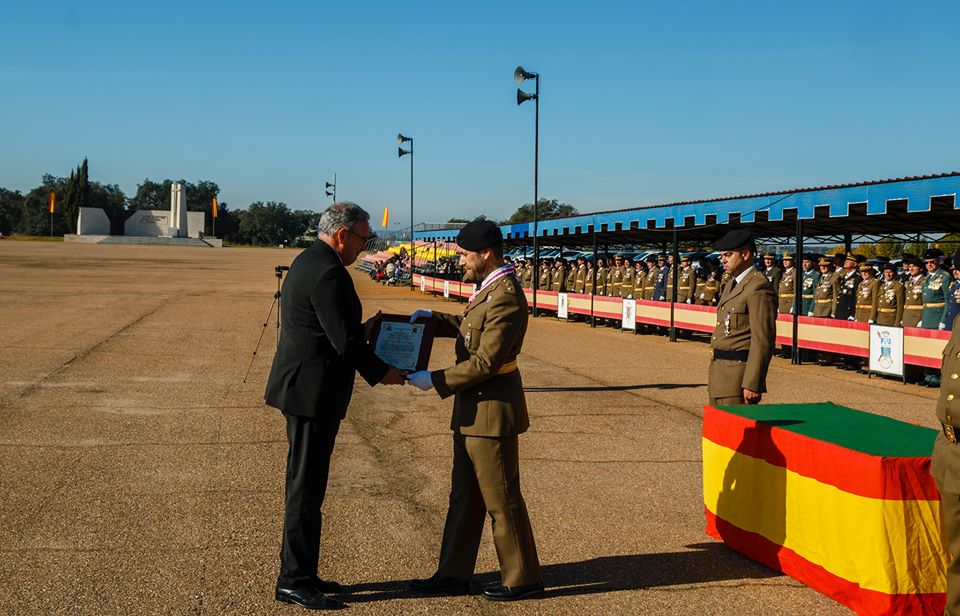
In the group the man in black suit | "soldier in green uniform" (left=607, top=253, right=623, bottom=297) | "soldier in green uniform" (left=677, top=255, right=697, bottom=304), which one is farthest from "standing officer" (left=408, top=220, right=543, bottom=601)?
"soldier in green uniform" (left=607, top=253, right=623, bottom=297)

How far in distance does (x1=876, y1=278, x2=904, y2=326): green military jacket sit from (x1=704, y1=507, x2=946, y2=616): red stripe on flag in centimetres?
1155

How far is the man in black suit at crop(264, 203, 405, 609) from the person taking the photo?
4672mm

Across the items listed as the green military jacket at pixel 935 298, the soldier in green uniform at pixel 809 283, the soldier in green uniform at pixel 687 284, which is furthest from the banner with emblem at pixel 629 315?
the green military jacket at pixel 935 298

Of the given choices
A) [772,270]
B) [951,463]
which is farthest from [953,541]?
[772,270]

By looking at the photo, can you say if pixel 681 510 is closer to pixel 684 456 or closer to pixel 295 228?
pixel 684 456

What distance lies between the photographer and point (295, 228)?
162 meters

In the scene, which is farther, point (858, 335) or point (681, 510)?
point (858, 335)

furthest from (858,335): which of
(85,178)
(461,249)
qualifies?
(85,178)

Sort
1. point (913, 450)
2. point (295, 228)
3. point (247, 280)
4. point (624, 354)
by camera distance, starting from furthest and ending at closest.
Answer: point (295, 228) < point (247, 280) < point (624, 354) < point (913, 450)

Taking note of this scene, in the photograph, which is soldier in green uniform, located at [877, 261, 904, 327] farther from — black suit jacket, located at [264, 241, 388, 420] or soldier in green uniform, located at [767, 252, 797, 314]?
black suit jacket, located at [264, 241, 388, 420]

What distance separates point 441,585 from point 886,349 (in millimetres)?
12137

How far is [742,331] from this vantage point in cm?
675

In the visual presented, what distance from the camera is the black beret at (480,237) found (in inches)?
189

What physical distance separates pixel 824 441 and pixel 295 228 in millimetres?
161364
